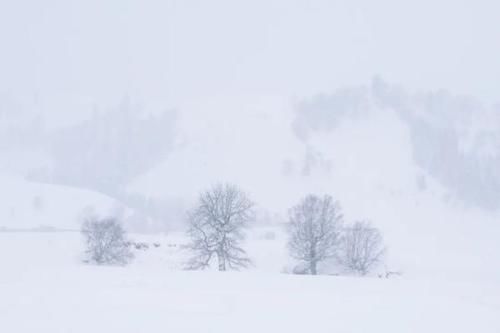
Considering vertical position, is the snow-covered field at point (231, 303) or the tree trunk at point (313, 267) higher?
the snow-covered field at point (231, 303)

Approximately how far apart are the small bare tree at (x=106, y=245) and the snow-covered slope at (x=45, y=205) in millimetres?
54928

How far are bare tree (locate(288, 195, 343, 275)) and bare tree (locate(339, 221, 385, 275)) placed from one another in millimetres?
1415

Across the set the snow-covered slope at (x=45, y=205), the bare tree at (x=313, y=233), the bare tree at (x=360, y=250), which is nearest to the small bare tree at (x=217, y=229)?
the bare tree at (x=313, y=233)

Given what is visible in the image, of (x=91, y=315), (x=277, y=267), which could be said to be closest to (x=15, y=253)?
(x=277, y=267)

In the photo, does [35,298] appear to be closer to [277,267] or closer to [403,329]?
[403,329]

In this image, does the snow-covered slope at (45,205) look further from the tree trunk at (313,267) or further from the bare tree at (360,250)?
the tree trunk at (313,267)

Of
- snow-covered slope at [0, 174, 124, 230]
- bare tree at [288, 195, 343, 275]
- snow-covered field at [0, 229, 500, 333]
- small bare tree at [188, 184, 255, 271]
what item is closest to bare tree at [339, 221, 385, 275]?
bare tree at [288, 195, 343, 275]

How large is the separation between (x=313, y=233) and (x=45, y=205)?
90884 mm

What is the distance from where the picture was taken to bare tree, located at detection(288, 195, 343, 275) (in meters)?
52.3

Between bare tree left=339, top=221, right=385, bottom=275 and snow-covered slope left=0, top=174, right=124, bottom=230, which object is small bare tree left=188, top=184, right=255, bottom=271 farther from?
snow-covered slope left=0, top=174, right=124, bottom=230

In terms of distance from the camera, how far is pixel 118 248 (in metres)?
55.0

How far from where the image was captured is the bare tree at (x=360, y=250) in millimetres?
54719

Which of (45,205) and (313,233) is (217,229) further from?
(45,205)

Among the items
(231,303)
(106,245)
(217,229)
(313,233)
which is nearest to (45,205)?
(106,245)
